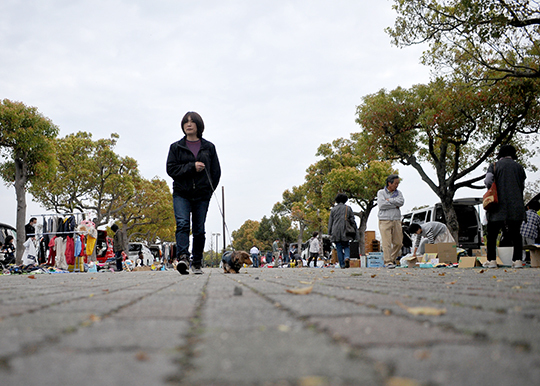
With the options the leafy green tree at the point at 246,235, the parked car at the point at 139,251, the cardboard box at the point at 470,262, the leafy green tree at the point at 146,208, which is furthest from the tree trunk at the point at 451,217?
the leafy green tree at the point at 246,235

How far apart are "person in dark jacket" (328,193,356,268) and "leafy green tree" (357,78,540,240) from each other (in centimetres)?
643

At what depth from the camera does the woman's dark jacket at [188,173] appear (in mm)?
6250

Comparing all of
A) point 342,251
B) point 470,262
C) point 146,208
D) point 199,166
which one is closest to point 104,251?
point 342,251

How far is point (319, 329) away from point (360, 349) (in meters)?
0.31

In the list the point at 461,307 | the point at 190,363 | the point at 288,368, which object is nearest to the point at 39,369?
the point at 190,363

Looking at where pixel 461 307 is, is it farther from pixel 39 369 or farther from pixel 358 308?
pixel 39 369

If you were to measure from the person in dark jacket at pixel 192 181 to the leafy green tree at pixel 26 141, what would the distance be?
14.6 meters

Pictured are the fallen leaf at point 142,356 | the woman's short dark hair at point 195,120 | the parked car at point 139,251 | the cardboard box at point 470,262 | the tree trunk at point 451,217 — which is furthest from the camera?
the parked car at point 139,251

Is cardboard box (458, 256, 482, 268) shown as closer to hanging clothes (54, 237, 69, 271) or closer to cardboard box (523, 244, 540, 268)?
cardboard box (523, 244, 540, 268)

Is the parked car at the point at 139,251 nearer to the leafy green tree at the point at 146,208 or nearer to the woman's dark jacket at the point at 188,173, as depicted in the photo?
Answer: the leafy green tree at the point at 146,208

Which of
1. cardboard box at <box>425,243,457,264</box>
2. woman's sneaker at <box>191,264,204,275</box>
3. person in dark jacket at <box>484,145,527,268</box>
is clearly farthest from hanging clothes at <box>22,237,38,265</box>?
person in dark jacket at <box>484,145,527,268</box>

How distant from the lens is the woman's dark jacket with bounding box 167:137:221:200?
6.25m

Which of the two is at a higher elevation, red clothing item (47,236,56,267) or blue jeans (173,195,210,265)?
blue jeans (173,195,210,265)

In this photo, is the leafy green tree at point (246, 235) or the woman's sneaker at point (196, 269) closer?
the woman's sneaker at point (196, 269)
